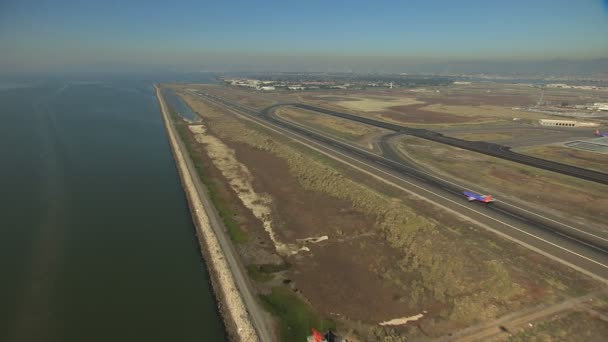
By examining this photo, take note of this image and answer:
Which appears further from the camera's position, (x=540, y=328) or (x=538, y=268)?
(x=538, y=268)

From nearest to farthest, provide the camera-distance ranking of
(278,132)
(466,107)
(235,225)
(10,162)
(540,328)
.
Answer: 1. (540,328)
2. (235,225)
3. (10,162)
4. (278,132)
5. (466,107)

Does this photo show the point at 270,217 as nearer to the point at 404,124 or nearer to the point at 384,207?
the point at 384,207

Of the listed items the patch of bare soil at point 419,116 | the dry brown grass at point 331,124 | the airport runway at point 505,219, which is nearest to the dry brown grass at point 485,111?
the patch of bare soil at point 419,116

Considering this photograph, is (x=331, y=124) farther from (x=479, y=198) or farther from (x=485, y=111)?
(x=485, y=111)

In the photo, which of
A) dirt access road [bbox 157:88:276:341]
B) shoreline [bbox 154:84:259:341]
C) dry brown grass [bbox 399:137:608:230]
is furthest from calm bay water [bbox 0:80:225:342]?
dry brown grass [bbox 399:137:608:230]

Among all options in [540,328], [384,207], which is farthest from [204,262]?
[540,328]

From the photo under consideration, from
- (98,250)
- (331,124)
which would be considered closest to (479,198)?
(98,250)
